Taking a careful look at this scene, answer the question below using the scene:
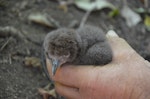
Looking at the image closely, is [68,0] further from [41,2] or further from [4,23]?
[4,23]

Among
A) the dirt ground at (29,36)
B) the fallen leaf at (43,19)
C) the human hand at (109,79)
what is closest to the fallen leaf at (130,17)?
the dirt ground at (29,36)

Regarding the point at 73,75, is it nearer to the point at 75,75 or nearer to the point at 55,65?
the point at 75,75

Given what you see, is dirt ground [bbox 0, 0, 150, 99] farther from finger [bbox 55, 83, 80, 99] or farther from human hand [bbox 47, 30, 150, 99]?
human hand [bbox 47, 30, 150, 99]

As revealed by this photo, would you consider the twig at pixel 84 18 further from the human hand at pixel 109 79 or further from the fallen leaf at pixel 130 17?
the human hand at pixel 109 79

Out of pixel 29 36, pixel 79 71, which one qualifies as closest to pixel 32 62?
pixel 29 36

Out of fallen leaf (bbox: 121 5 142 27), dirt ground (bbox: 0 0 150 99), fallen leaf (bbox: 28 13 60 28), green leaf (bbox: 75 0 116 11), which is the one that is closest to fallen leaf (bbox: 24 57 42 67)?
dirt ground (bbox: 0 0 150 99)

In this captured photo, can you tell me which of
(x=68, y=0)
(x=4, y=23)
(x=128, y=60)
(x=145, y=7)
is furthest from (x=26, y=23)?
(x=145, y=7)
